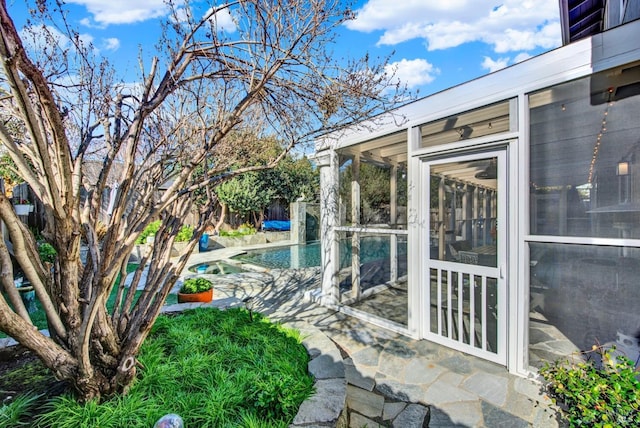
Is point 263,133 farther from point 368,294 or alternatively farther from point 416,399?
point 416,399

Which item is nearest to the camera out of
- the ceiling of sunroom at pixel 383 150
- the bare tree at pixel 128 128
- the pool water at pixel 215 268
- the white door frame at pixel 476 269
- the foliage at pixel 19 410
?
the bare tree at pixel 128 128

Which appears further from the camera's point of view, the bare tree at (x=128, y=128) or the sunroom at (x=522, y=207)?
the sunroom at (x=522, y=207)

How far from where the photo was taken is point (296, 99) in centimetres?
299

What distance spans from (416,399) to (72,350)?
255 centimetres

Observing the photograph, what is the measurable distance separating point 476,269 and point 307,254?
8.87 meters

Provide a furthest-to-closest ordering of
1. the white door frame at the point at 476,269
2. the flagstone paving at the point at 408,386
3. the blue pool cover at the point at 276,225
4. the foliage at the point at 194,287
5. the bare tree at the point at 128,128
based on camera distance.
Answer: the blue pool cover at the point at 276,225 < the foliage at the point at 194,287 < the white door frame at the point at 476,269 < the flagstone paving at the point at 408,386 < the bare tree at the point at 128,128

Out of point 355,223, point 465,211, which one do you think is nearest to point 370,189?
point 355,223

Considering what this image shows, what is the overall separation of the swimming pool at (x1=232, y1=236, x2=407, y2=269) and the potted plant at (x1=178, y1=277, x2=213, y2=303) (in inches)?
83.8

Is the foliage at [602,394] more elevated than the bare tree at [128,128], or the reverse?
the bare tree at [128,128]

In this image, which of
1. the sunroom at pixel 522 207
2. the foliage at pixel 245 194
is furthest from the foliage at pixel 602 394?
the foliage at pixel 245 194

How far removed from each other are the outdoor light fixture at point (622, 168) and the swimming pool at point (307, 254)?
6.84ft

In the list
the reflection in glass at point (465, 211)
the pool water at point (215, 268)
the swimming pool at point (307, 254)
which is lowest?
the pool water at point (215, 268)

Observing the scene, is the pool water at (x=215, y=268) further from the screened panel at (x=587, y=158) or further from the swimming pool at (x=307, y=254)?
the screened panel at (x=587, y=158)

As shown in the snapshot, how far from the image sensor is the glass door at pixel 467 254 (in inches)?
115
